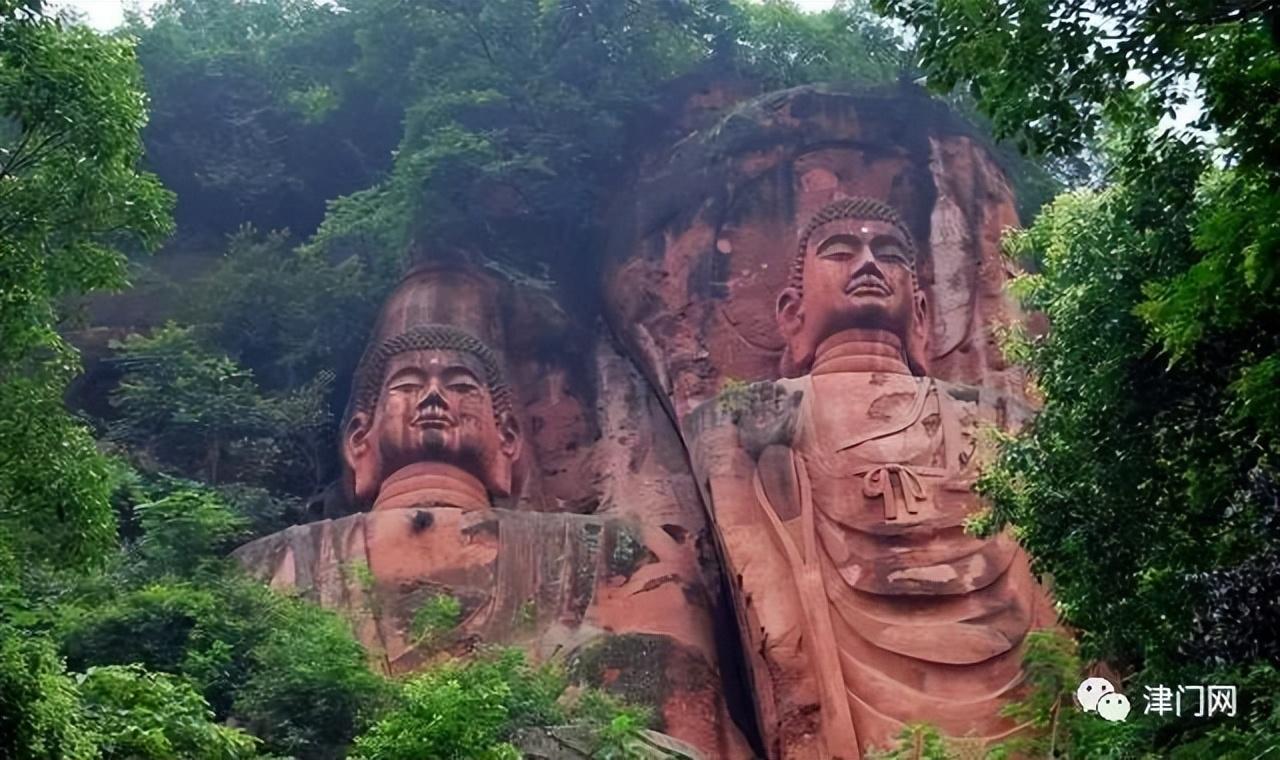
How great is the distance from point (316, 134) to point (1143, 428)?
12.6 m

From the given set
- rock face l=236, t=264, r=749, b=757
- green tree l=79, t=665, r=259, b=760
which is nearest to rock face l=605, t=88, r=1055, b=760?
rock face l=236, t=264, r=749, b=757

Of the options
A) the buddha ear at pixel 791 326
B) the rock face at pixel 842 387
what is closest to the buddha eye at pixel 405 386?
the rock face at pixel 842 387

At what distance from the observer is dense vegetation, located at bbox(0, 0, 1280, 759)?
5875mm

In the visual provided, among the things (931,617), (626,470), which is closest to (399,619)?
(626,470)

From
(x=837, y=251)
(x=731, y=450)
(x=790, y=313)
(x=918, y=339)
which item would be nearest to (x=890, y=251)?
(x=837, y=251)

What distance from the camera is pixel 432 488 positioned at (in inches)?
523

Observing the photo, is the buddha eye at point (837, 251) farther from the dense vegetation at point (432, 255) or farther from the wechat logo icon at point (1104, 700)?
the wechat logo icon at point (1104, 700)

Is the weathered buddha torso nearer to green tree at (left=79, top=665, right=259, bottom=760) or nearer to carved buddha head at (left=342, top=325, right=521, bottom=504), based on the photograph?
carved buddha head at (left=342, top=325, right=521, bottom=504)

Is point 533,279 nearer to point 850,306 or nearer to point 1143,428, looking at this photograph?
point 850,306

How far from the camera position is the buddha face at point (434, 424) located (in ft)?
44.2

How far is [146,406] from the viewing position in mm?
14609

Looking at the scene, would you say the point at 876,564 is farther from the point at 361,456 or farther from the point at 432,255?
the point at 432,255

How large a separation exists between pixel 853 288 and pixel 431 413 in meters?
3.53

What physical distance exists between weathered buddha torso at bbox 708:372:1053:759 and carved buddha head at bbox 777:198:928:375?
676mm
